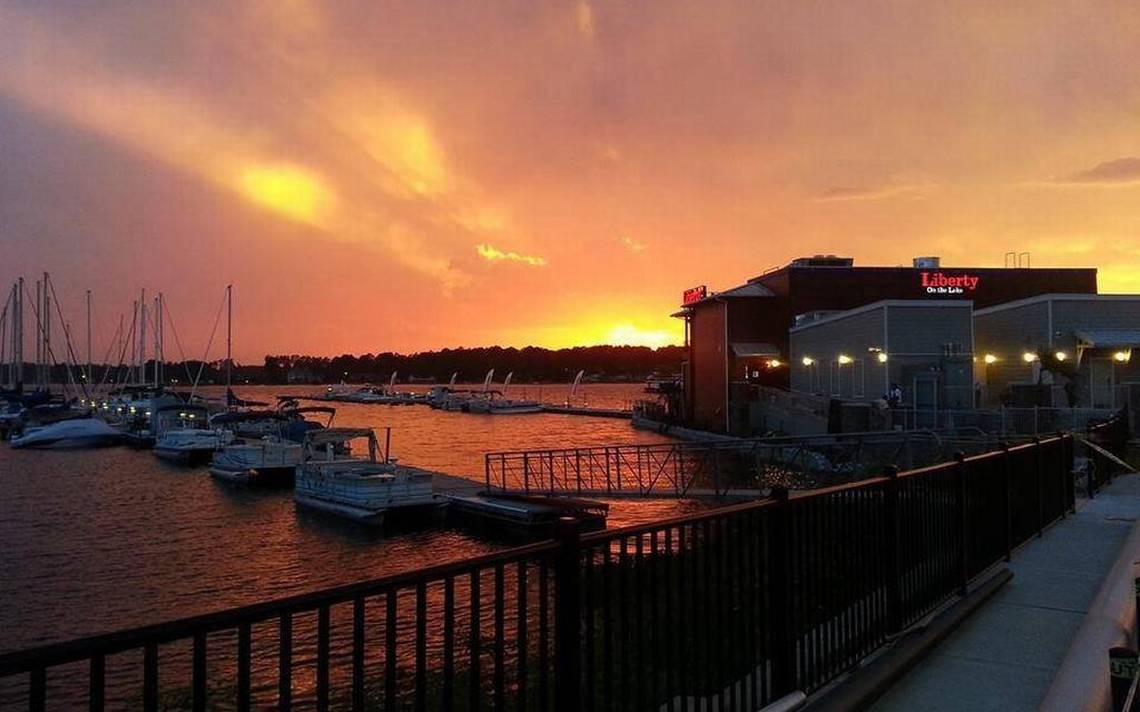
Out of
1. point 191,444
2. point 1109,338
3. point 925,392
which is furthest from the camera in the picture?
point 191,444

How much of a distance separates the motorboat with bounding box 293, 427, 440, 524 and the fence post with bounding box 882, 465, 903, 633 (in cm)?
2426

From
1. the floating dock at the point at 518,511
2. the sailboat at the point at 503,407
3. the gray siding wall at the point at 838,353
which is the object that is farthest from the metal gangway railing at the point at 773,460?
the sailboat at the point at 503,407

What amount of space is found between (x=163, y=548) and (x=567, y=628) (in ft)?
89.1

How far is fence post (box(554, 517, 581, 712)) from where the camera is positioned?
12.7 ft

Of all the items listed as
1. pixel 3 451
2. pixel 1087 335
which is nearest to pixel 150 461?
pixel 3 451

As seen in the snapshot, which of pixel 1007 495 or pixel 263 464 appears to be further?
pixel 263 464

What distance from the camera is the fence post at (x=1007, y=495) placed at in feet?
31.3

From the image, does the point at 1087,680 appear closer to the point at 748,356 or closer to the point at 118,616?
the point at 118,616

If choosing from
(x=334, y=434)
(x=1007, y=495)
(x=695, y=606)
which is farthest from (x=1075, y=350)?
(x=695, y=606)

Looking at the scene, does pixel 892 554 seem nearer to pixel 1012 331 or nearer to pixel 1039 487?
pixel 1039 487

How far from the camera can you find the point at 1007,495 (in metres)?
9.71

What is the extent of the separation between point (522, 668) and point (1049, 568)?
8.20 meters

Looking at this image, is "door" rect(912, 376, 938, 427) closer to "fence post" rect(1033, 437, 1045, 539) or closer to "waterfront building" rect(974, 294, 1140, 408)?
"waterfront building" rect(974, 294, 1140, 408)

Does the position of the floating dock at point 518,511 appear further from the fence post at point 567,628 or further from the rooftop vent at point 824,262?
the rooftop vent at point 824,262
